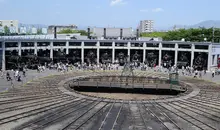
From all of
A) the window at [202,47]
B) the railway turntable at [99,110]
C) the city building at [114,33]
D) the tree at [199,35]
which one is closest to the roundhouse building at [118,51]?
the window at [202,47]

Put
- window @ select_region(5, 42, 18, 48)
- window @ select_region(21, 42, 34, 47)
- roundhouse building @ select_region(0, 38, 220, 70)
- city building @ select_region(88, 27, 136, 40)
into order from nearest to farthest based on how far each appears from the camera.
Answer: window @ select_region(5, 42, 18, 48) < roundhouse building @ select_region(0, 38, 220, 70) < window @ select_region(21, 42, 34, 47) < city building @ select_region(88, 27, 136, 40)

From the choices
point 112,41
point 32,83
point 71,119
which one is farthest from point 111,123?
point 112,41

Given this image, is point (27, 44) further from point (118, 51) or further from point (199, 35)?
point (199, 35)

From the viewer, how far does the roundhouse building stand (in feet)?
285

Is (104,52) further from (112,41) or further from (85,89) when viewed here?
(85,89)

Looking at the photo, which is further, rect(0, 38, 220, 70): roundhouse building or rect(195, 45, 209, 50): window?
rect(195, 45, 209, 50): window

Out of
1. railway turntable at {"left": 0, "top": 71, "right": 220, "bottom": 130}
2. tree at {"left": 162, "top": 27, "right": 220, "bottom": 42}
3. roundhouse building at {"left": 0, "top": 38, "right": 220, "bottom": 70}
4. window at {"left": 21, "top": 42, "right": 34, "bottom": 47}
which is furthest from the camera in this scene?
tree at {"left": 162, "top": 27, "right": 220, "bottom": 42}

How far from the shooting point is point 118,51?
101375 mm

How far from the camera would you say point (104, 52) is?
334 feet

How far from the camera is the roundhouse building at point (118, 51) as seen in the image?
86.8m

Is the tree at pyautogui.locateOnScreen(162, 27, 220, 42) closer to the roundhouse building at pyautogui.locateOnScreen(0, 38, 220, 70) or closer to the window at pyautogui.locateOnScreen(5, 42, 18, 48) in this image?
the roundhouse building at pyautogui.locateOnScreen(0, 38, 220, 70)

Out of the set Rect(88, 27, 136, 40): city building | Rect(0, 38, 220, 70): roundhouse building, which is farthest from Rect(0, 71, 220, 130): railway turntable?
Rect(88, 27, 136, 40): city building

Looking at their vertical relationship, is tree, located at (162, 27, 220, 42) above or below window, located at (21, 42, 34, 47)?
above

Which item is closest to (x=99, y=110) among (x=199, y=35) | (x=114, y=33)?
(x=114, y=33)
